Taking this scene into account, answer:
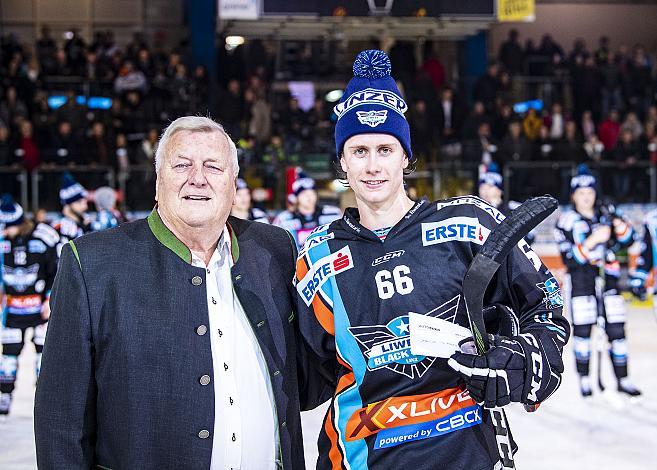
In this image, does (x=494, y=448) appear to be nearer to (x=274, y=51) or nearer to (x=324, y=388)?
(x=324, y=388)

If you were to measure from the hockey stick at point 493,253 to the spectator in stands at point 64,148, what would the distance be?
12.3 m

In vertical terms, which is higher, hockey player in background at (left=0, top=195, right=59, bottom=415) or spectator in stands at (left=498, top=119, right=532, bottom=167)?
spectator in stands at (left=498, top=119, right=532, bottom=167)

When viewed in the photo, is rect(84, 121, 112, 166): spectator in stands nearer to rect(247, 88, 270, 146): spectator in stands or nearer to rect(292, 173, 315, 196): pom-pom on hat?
rect(247, 88, 270, 146): spectator in stands

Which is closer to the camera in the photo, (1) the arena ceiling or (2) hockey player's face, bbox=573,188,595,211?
(2) hockey player's face, bbox=573,188,595,211

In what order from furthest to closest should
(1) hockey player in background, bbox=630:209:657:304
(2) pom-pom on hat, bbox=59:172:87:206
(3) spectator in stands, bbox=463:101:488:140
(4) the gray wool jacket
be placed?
A: 1. (3) spectator in stands, bbox=463:101:488:140
2. (2) pom-pom on hat, bbox=59:172:87:206
3. (1) hockey player in background, bbox=630:209:657:304
4. (4) the gray wool jacket

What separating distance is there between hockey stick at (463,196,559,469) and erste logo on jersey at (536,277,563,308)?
0.98ft

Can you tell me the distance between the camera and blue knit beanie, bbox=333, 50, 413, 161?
127 inches

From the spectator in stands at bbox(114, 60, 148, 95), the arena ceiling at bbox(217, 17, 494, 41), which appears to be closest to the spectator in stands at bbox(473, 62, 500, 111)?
the arena ceiling at bbox(217, 17, 494, 41)

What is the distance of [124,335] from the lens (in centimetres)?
292

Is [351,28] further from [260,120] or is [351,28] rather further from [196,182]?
[196,182]

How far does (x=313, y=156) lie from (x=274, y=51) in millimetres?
5004

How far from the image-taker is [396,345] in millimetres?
3066

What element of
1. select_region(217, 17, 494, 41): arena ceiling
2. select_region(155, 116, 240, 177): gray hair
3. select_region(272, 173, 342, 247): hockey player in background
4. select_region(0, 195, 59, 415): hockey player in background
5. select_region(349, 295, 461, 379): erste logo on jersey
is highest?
select_region(217, 17, 494, 41): arena ceiling

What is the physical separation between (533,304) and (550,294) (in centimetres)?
7
